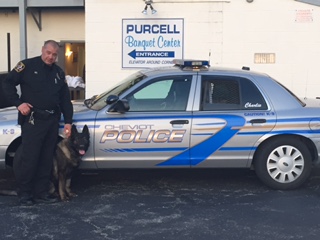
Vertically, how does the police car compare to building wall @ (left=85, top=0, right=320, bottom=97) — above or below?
below

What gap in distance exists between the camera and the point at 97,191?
654cm

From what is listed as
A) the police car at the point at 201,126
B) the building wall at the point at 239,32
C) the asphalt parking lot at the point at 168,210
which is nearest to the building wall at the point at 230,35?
the building wall at the point at 239,32

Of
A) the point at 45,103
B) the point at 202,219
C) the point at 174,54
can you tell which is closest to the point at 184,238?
the point at 202,219

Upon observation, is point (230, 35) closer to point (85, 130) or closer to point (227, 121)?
point (227, 121)

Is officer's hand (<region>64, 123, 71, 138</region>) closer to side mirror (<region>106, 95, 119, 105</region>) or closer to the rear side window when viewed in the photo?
side mirror (<region>106, 95, 119, 105</region>)

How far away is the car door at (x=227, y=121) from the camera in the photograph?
6.34 meters

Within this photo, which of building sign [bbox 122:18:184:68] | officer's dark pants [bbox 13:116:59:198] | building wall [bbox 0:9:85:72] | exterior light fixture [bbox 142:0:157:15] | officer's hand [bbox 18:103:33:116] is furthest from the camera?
building wall [bbox 0:9:85:72]

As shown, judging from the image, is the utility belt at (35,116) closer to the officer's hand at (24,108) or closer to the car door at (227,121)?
the officer's hand at (24,108)

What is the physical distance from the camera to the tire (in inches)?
254

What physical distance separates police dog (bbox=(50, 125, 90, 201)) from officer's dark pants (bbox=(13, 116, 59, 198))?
97 mm

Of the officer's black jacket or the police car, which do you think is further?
the police car

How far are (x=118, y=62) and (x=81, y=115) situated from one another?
510 centimetres

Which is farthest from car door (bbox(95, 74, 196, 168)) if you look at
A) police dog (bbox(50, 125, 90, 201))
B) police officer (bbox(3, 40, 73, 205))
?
police officer (bbox(3, 40, 73, 205))

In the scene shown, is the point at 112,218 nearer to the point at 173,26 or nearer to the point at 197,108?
the point at 197,108
